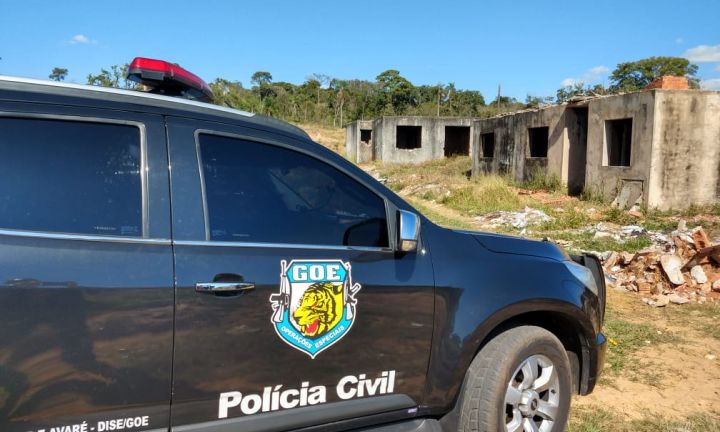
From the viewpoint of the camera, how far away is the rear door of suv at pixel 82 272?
68.7 inches

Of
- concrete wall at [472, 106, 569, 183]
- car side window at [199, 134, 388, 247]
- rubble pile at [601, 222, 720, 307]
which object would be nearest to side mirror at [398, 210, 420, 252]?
car side window at [199, 134, 388, 247]

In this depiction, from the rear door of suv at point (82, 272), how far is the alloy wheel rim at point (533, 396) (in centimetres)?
174

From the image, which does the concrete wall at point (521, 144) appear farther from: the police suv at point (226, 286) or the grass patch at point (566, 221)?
the police suv at point (226, 286)

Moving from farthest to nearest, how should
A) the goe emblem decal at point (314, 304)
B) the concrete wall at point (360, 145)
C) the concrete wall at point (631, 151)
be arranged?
the concrete wall at point (360, 145) → the concrete wall at point (631, 151) → the goe emblem decal at point (314, 304)

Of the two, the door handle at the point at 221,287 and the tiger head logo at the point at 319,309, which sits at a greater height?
the door handle at the point at 221,287

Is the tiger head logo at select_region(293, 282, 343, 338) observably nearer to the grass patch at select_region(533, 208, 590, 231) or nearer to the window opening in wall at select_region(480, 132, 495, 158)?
the grass patch at select_region(533, 208, 590, 231)

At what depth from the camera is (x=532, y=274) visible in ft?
9.39

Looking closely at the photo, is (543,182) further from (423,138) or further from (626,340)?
(423,138)

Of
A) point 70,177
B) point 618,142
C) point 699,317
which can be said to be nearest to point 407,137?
point 618,142

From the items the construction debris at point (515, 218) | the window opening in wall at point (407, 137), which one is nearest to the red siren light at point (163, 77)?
the construction debris at point (515, 218)

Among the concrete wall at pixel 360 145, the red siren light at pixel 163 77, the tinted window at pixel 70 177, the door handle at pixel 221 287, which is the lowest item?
the door handle at pixel 221 287

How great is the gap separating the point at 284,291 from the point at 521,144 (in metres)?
19.1

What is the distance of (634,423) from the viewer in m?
3.62

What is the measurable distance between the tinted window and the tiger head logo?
0.69 meters
